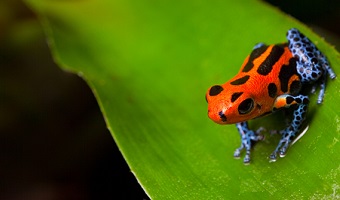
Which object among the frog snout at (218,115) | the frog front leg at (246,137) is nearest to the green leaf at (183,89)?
the frog front leg at (246,137)

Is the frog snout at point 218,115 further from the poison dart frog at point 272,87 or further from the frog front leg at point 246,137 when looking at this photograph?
the frog front leg at point 246,137

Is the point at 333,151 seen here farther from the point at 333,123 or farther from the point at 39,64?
the point at 39,64

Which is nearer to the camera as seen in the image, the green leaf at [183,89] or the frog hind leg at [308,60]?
the green leaf at [183,89]

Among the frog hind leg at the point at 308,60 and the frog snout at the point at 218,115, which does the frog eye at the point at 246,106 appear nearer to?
the frog snout at the point at 218,115

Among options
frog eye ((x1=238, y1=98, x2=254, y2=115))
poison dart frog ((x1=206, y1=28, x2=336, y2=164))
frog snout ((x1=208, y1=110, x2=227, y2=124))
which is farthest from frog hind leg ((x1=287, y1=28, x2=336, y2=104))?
frog snout ((x1=208, y1=110, x2=227, y2=124))

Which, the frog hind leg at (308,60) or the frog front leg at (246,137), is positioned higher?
the frog hind leg at (308,60)

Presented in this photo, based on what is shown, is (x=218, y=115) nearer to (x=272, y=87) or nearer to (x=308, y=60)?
(x=272, y=87)

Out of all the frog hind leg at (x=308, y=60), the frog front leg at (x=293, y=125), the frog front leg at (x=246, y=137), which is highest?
the frog hind leg at (x=308, y=60)

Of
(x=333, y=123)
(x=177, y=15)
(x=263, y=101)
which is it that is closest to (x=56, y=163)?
(x=177, y=15)
